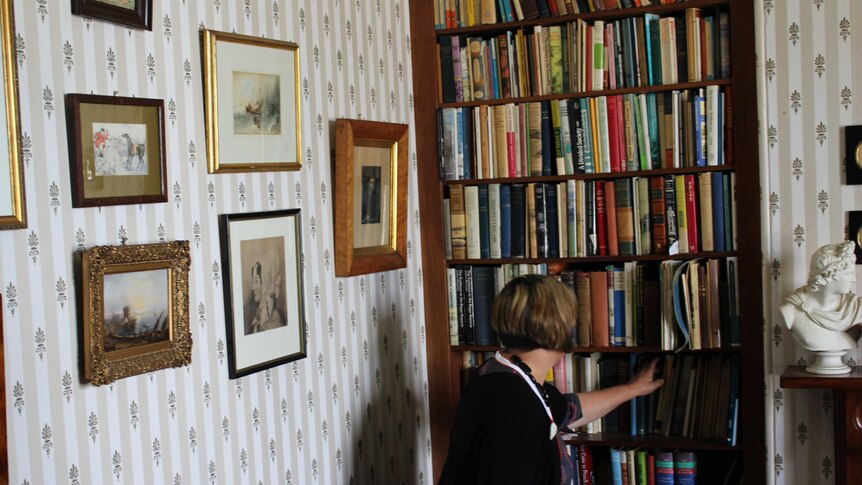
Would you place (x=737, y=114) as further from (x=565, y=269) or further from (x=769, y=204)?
(x=565, y=269)

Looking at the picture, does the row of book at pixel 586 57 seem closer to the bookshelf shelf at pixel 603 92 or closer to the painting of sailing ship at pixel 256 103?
the bookshelf shelf at pixel 603 92

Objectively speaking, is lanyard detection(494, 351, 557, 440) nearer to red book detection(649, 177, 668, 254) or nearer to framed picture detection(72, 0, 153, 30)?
red book detection(649, 177, 668, 254)

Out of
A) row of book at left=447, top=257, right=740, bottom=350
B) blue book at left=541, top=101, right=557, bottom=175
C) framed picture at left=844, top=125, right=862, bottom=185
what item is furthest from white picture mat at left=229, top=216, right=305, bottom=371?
framed picture at left=844, top=125, right=862, bottom=185

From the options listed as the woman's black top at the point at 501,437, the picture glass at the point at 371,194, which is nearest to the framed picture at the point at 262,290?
the picture glass at the point at 371,194

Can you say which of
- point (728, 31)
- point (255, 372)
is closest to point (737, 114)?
point (728, 31)

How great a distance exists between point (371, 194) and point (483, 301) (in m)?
0.72

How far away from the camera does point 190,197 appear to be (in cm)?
255

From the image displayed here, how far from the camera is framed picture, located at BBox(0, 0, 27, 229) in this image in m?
1.99

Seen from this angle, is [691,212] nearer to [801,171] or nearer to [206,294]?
[801,171]

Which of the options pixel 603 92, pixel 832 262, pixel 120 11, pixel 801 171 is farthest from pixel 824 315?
pixel 120 11

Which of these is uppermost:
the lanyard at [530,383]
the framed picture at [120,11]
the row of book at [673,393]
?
the framed picture at [120,11]

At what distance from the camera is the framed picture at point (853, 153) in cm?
300

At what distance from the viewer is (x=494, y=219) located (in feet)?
12.4

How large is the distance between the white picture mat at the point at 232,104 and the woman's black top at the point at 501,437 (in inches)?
36.3
